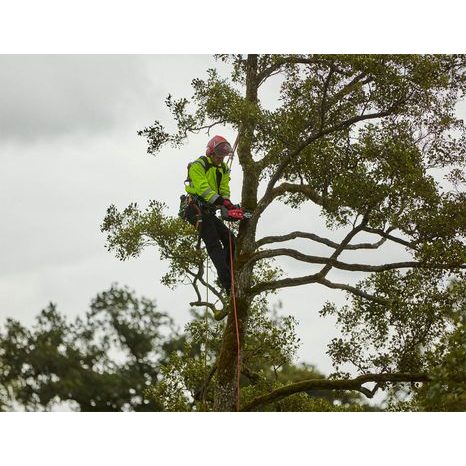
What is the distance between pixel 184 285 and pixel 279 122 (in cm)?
388

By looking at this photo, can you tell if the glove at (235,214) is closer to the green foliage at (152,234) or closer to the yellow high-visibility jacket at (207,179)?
the yellow high-visibility jacket at (207,179)

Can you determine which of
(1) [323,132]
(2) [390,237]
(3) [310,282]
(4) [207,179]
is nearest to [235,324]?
(3) [310,282]

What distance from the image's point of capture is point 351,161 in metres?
10.8

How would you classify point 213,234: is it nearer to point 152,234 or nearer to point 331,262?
point 331,262

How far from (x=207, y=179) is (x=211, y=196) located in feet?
1.04

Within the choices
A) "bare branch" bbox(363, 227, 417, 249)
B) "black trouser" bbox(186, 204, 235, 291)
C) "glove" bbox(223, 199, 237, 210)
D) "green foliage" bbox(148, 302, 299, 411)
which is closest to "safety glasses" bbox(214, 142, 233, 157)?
"glove" bbox(223, 199, 237, 210)

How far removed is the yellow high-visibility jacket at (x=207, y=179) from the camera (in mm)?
9406

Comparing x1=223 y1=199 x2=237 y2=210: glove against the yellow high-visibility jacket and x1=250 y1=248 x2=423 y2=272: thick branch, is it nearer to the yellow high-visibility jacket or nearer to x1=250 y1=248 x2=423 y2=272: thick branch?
the yellow high-visibility jacket

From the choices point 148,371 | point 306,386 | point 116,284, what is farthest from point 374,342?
point 116,284

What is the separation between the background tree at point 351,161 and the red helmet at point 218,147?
2.46ft

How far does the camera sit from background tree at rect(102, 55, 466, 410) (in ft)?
33.5

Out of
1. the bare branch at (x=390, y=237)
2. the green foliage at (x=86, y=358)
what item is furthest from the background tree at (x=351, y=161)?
the green foliage at (x=86, y=358)

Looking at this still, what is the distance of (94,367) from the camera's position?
53.0 ft
